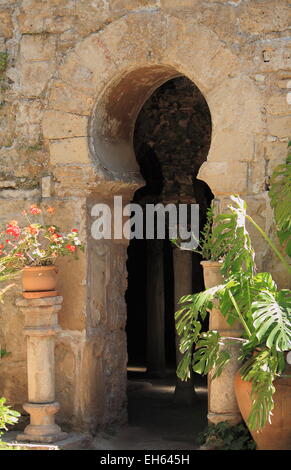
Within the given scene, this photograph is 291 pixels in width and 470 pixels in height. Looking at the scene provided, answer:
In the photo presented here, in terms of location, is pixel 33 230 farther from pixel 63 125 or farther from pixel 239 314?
pixel 239 314

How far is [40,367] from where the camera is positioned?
6.57 meters

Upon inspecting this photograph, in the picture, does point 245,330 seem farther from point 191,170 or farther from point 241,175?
point 191,170

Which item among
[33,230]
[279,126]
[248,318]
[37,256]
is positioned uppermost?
[279,126]

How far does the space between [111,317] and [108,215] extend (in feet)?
2.73

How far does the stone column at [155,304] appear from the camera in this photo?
12.2 meters

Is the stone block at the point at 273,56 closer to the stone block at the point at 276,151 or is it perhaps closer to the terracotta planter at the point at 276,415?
the stone block at the point at 276,151

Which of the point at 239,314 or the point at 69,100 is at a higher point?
the point at 69,100

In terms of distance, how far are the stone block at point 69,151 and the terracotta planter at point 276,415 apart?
85.7 inches

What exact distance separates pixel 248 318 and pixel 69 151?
7.04ft

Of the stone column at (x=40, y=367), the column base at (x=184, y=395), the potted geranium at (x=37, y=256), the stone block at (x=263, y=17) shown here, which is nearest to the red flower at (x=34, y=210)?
the potted geranium at (x=37, y=256)

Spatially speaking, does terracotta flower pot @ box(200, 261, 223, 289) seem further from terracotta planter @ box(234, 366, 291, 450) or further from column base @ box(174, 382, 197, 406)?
column base @ box(174, 382, 197, 406)

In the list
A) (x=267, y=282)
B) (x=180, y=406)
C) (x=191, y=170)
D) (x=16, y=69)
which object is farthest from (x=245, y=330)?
(x=191, y=170)

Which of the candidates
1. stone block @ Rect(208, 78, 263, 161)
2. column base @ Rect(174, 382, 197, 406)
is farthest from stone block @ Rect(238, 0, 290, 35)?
column base @ Rect(174, 382, 197, 406)

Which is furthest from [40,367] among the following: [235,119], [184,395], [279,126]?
[184,395]
